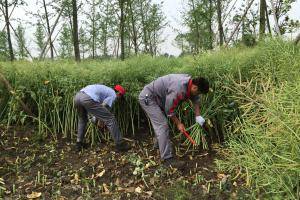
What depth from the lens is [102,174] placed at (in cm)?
498

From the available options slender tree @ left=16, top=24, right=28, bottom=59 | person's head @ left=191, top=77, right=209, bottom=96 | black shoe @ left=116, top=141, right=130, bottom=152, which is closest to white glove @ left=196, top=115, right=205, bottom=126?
person's head @ left=191, top=77, right=209, bottom=96

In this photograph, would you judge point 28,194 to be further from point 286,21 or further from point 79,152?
point 286,21

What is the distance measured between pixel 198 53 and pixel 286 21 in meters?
5.66

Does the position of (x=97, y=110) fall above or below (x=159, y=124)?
above

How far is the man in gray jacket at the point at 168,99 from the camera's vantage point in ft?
15.6

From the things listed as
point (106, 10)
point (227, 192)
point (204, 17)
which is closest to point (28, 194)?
point (227, 192)

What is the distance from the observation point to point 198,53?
6684 mm

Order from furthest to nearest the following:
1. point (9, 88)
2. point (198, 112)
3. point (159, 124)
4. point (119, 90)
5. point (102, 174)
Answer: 1. point (9, 88)
2. point (119, 90)
3. point (198, 112)
4. point (159, 124)
5. point (102, 174)

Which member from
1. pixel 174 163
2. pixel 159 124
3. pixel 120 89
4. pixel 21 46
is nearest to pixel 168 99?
pixel 159 124

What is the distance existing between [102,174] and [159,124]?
1107 millimetres

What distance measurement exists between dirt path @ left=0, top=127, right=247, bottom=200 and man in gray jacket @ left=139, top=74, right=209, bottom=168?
1.03 feet

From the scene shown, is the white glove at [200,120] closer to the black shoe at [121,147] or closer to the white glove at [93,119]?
the black shoe at [121,147]

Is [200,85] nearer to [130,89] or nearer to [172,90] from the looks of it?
[172,90]

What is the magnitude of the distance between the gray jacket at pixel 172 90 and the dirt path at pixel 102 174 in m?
0.89
